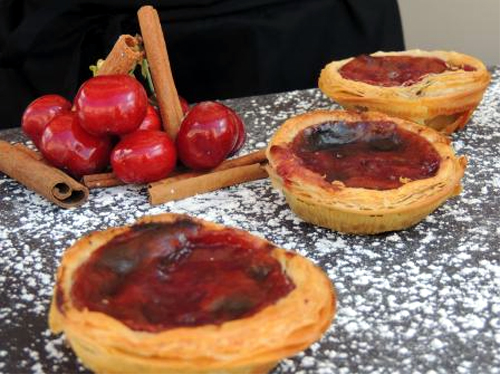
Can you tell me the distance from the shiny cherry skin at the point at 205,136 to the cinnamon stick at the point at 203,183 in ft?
0.12

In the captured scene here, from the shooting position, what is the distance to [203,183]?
1.48 metres

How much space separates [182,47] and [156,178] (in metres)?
0.81

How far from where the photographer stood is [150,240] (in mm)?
1065

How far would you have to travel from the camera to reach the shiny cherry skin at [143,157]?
1.45 m

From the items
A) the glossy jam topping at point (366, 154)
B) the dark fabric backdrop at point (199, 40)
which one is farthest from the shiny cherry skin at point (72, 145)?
the dark fabric backdrop at point (199, 40)

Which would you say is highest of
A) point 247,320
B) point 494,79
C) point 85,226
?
point 247,320

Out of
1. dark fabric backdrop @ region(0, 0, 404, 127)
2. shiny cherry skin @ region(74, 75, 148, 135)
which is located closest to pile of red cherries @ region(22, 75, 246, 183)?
shiny cherry skin @ region(74, 75, 148, 135)

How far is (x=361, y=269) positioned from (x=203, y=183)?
391 mm

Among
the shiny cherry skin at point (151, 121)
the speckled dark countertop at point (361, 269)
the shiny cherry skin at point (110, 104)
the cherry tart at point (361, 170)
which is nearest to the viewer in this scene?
the speckled dark countertop at point (361, 269)

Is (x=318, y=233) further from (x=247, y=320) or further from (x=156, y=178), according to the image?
(x=247, y=320)

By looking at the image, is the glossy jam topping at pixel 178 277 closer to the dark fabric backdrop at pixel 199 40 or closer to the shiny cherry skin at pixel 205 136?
the shiny cherry skin at pixel 205 136

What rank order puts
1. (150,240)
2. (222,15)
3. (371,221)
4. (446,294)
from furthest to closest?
(222,15) → (371,221) → (446,294) → (150,240)

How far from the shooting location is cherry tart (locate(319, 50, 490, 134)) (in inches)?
63.9

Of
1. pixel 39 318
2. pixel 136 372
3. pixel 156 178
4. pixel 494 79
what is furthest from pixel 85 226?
pixel 494 79
